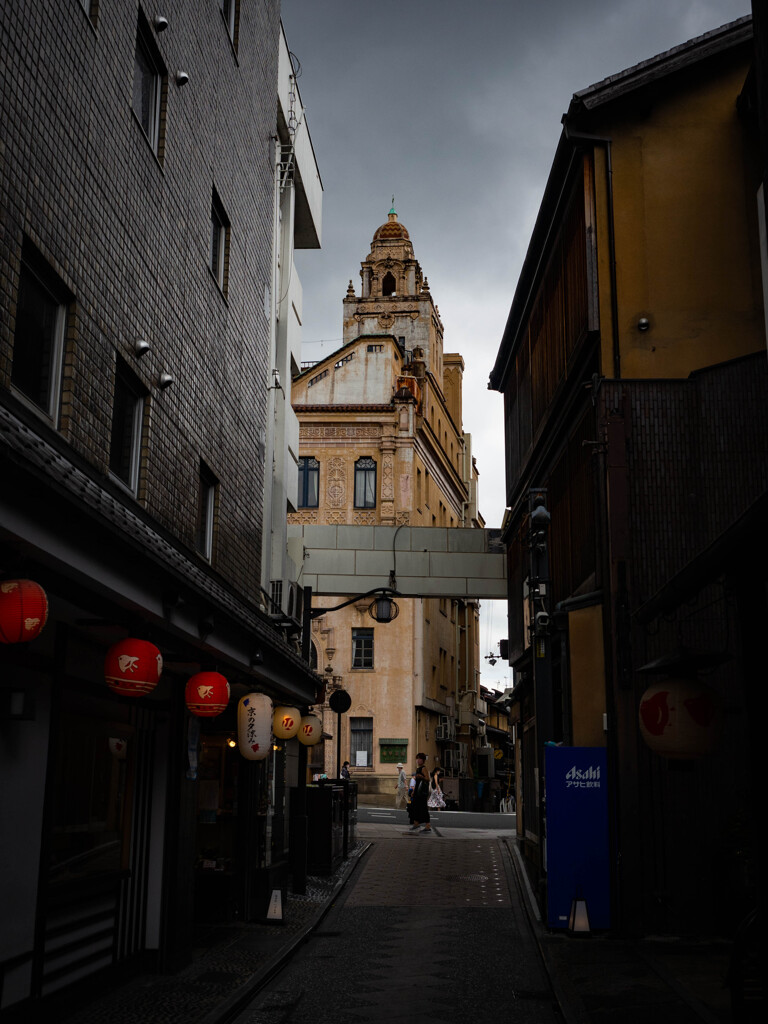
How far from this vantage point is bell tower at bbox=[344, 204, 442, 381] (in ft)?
202

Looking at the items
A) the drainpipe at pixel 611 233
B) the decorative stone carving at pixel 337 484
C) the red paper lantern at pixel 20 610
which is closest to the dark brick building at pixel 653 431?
the drainpipe at pixel 611 233

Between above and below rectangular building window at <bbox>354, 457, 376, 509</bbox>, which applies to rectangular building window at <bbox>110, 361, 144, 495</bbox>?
below

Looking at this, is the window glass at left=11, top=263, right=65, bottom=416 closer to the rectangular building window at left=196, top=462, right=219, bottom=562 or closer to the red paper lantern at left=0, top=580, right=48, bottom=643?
the red paper lantern at left=0, top=580, right=48, bottom=643

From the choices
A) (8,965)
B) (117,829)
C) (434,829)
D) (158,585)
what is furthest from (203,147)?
(434,829)

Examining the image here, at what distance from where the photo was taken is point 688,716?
9.42 metres

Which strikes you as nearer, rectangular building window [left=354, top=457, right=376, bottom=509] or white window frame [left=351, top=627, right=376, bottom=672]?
white window frame [left=351, top=627, right=376, bottom=672]

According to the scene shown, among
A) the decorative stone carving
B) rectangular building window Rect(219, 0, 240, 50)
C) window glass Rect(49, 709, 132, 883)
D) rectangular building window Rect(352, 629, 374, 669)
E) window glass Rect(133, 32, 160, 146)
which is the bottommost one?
window glass Rect(49, 709, 132, 883)

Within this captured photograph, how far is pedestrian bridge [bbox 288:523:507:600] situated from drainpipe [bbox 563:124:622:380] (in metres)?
15.4

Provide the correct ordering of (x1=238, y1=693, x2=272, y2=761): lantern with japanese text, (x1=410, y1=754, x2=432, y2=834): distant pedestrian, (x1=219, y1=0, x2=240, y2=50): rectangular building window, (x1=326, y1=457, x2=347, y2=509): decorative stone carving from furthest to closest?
1. (x1=326, y1=457, x2=347, y2=509): decorative stone carving
2. (x1=410, y1=754, x2=432, y2=834): distant pedestrian
3. (x1=219, y1=0, x2=240, y2=50): rectangular building window
4. (x1=238, y1=693, x2=272, y2=761): lantern with japanese text

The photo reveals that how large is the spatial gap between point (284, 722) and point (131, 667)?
8.37 metres

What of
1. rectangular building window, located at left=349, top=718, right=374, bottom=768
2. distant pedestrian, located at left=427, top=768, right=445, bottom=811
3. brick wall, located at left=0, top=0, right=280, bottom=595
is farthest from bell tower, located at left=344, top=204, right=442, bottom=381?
brick wall, located at left=0, top=0, right=280, bottom=595

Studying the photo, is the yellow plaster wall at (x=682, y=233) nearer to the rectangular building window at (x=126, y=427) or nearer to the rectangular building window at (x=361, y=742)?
the rectangular building window at (x=126, y=427)

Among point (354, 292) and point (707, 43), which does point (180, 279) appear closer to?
point (707, 43)

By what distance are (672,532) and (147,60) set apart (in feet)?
30.4
